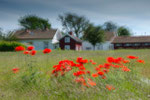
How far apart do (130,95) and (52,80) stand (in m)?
1.66

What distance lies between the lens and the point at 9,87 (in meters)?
4.29

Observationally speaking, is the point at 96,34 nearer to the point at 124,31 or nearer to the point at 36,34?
the point at 36,34

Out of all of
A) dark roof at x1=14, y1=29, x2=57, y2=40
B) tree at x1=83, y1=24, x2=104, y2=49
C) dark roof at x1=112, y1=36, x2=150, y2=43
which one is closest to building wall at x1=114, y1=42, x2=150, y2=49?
dark roof at x1=112, y1=36, x2=150, y2=43

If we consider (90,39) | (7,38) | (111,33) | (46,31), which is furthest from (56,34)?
(111,33)

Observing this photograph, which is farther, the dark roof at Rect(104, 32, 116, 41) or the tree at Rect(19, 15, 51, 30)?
the tree at Rect(19, 15, 51, 30)

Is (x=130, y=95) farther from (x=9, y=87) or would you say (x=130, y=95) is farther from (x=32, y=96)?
(x=9, y=87)

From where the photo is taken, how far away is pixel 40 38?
158 feet

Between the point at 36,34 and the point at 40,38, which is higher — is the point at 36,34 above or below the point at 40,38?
above

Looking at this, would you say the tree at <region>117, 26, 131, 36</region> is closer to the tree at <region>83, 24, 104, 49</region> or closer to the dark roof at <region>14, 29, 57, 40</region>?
the tree at <region>83, 24, 104, 49</region>

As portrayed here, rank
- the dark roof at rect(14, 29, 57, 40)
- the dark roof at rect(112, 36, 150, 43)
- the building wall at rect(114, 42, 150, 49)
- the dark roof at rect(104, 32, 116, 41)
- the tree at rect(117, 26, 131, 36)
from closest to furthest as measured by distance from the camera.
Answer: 1. the dark roof at rect(14, 29, 57, 40)
2. the dark roof at rect(112, 36, 150, 43)
3. the building wall at rect(114, 42, 150, 49)
4. the dark roof at rect(104, 32, 116, 41)
5. the tree at rect(117, 26, 131, 36)

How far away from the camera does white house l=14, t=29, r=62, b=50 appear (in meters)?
47.9

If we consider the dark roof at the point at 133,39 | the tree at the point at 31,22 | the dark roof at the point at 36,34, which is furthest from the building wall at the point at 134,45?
the tree at the point at 31,22

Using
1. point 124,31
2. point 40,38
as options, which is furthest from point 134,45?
point 124,31

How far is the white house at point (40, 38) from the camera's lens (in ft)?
157
